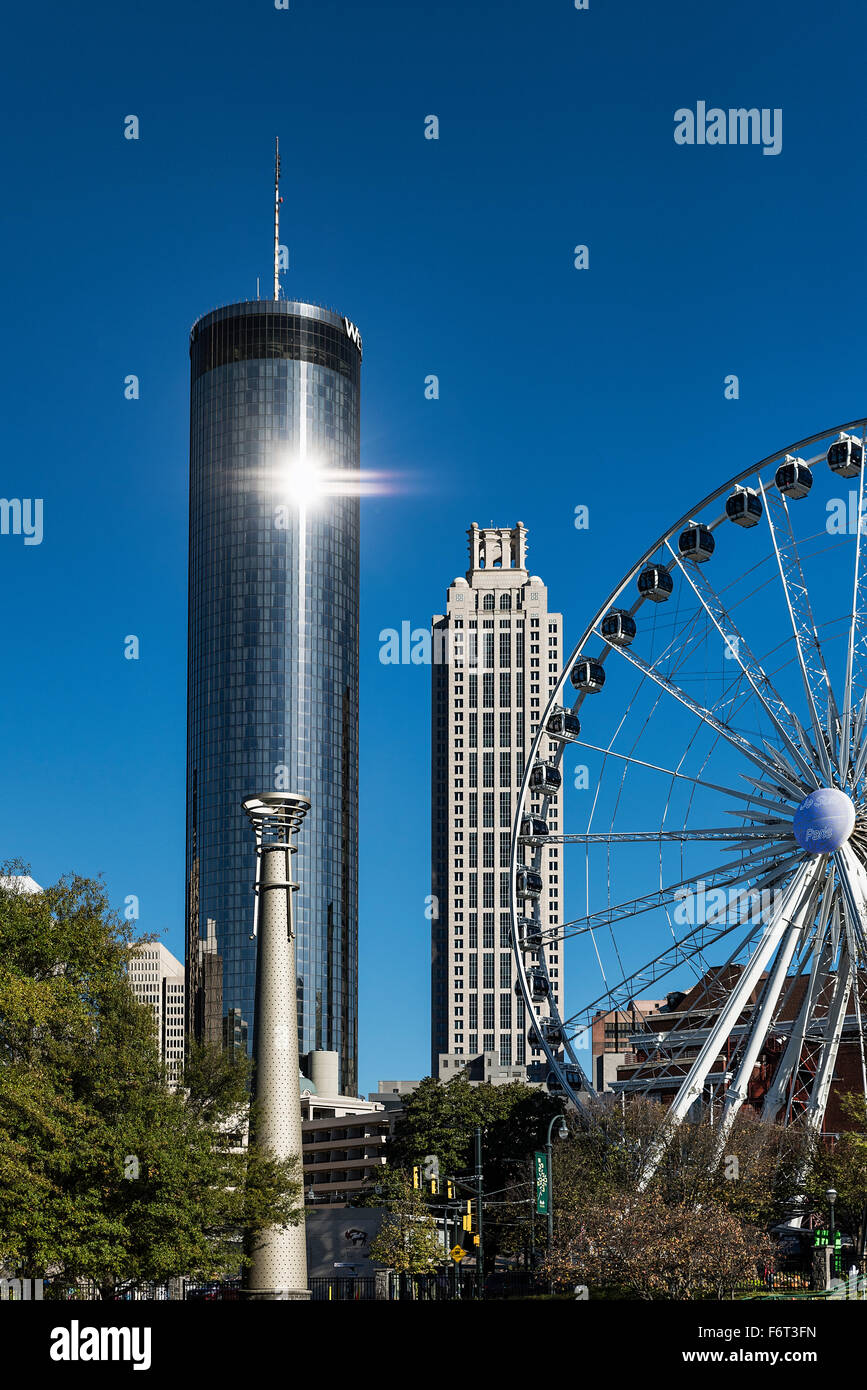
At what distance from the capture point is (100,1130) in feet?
165

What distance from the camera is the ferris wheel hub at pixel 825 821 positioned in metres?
56.8

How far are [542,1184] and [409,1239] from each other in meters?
24.0

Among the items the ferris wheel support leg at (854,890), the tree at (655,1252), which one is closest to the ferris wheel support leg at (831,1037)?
the ferris wheel support leg at (854,890)

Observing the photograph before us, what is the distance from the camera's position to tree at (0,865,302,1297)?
49281mm

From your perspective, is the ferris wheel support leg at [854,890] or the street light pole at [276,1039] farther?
the street light pole at [276,1039]

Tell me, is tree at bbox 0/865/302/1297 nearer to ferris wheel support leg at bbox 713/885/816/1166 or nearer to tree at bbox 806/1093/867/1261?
ferris wheel support leg at bbox 713/885/816/1166

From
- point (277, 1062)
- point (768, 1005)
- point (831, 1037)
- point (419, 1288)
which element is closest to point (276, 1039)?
point (277, 1062)

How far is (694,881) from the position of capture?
198ft

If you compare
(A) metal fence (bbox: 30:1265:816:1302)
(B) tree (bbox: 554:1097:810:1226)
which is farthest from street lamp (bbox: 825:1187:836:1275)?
(B) tree (bbox: 554:1097:810:1226)

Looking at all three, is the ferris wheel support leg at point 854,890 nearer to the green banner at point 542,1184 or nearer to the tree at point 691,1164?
the tree at point 691,1164

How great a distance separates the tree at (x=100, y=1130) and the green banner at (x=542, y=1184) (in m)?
8.43
